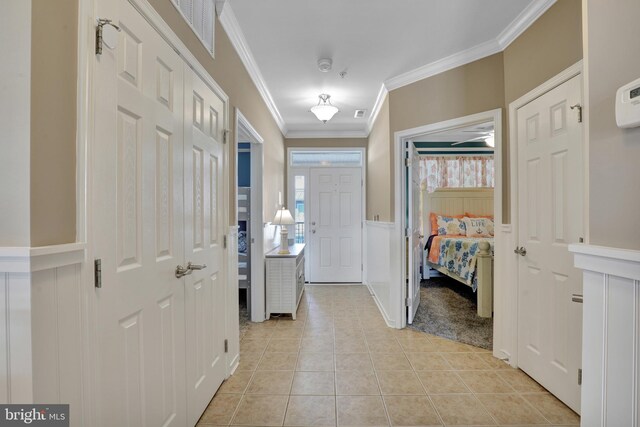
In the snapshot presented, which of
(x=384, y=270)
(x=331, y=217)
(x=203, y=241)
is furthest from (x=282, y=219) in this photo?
(x=203, y=241)

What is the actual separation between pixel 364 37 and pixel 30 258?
2.56 meters

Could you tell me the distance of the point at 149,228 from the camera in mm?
1241

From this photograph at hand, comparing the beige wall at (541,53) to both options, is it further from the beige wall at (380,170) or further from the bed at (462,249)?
Answer: the bed at (462,249)

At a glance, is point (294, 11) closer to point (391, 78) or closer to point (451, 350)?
point (391, 78)

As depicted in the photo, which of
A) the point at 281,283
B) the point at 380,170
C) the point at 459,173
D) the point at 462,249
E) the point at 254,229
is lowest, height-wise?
the point at 281,283

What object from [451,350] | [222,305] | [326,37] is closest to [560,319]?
[451,350]

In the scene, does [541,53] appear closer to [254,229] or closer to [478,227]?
[254,229]

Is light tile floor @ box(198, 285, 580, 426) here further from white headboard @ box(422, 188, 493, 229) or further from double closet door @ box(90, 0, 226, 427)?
white headboard @ box(422, 188, 493, 229)

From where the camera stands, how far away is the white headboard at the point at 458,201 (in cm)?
565

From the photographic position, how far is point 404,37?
2.43 metres

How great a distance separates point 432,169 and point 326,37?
3973 mm

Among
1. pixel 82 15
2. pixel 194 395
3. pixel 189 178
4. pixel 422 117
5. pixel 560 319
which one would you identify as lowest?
pixel 194 395

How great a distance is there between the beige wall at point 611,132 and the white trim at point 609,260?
0.04 m

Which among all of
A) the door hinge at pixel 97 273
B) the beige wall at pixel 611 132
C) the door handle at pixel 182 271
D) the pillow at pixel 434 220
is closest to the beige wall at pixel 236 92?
the door handle at pixel 182 271
